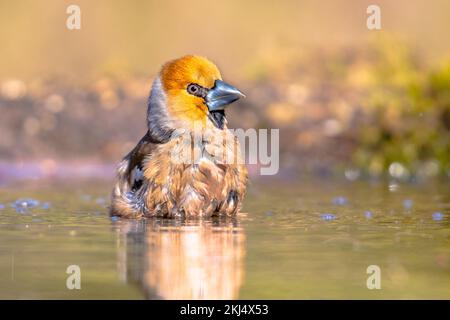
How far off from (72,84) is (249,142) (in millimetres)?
2876

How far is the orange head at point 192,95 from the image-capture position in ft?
26.9

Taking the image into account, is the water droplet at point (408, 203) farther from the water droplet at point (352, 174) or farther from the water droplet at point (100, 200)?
the water droplet at point (352, 174)

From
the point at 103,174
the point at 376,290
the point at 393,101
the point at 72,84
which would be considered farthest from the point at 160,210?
the point at 72,84

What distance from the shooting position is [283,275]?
221 inches

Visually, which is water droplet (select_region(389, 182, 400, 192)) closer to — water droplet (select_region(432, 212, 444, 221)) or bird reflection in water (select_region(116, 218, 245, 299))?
water droplet (select_region(432, 212, 444, 221))

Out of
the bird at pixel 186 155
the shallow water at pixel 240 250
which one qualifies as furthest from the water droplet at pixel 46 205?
the bird at pixel 186 155

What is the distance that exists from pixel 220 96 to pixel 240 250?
6.41ft

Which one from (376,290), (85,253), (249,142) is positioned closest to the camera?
(376,290)

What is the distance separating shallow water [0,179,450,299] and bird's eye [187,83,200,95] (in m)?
1.01

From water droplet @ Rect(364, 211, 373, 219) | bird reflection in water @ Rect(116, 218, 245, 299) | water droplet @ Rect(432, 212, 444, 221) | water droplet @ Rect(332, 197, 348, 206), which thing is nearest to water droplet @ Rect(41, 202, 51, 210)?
bird reflection in water @ Rect(116, 218, 245, 299)

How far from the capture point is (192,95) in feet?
27.0

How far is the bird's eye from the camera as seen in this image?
8219mm

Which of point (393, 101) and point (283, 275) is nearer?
point (283, 275)
